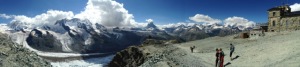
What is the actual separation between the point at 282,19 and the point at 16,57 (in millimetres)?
98904

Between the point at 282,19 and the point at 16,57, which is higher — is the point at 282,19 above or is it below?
above

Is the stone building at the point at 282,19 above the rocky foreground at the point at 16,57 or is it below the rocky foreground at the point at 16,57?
above

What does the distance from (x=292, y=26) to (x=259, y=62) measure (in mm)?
77828

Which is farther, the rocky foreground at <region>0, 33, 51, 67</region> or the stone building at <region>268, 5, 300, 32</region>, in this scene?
the stone building at <region>268, 5, 300, 32</region>

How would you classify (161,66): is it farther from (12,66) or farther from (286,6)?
(286,6)

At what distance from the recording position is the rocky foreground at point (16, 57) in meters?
20.9

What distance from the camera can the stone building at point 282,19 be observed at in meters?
106

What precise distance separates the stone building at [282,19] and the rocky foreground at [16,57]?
94740 mm

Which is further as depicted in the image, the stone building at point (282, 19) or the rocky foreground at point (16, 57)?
the stone building at point (282, 19)

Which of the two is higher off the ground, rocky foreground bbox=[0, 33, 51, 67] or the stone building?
the stone building

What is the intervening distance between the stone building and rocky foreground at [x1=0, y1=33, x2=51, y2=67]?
94.7m

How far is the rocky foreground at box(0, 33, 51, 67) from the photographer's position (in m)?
20.9

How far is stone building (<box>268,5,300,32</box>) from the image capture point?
105500 mm

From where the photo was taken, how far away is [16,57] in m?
22.0
